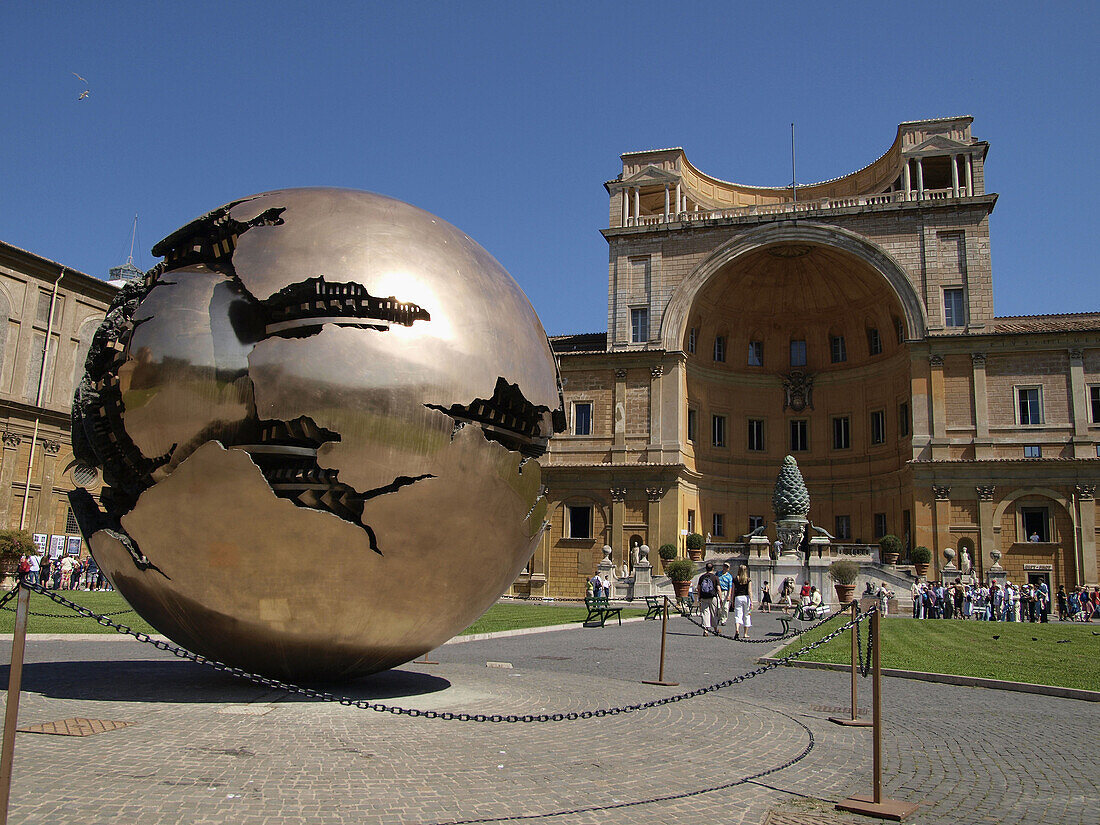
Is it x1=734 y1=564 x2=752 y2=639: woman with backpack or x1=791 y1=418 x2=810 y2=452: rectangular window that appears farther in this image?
x1=791 y1=418 x2=810 y2=452: rectangular window

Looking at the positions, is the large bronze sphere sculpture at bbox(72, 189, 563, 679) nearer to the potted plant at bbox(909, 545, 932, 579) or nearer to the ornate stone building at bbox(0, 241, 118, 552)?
the potted plant at bbox(909, 545, 932, 579)

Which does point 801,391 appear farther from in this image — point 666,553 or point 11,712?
point 11,712

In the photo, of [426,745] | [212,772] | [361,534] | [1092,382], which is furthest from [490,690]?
[1092,382]

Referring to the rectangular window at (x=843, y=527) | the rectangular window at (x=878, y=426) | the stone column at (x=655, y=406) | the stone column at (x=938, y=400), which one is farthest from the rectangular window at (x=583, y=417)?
the stone column at (x=938, y=400)

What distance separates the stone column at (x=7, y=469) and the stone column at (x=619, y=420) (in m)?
30.1

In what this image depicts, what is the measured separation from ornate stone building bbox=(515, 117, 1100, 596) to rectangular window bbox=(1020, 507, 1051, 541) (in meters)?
0.10

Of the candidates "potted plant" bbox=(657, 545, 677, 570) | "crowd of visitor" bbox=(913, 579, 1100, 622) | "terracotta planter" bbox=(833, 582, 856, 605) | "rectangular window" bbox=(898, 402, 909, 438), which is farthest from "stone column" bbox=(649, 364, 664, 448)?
"crowd of visitor" bbox=(913, 579, 1100, 622)

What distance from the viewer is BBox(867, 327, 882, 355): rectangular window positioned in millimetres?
47344

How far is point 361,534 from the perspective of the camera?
700cm

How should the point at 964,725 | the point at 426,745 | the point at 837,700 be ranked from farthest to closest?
the point at 837,700 → the point at 964,725 → the point at 426,745

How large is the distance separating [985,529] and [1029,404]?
21.4ft

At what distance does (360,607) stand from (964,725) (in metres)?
6.75

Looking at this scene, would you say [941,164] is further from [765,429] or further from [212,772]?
[212,772]

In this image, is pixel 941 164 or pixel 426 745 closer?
pixel 426 745
